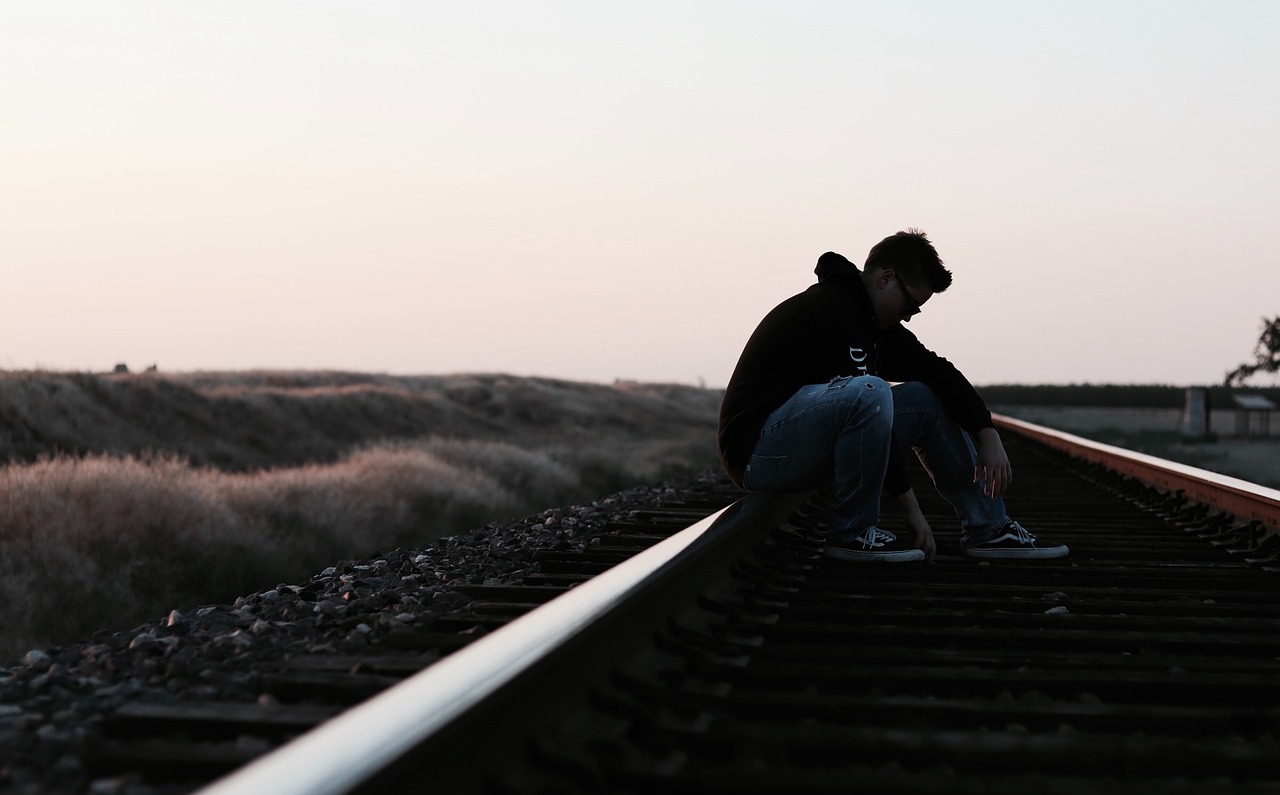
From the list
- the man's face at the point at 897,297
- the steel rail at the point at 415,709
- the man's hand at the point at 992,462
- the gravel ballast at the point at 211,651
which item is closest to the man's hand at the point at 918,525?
the man's hand at the point at 992,462

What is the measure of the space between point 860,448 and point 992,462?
0.54 meters

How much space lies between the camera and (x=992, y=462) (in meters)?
4.78

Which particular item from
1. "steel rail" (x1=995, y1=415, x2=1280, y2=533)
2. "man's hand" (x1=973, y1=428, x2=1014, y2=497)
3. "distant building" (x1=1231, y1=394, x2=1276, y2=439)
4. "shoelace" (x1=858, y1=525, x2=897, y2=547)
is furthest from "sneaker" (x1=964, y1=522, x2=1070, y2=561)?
"distant building" (x1=1231, y1=394, x2=1276, y2=439)

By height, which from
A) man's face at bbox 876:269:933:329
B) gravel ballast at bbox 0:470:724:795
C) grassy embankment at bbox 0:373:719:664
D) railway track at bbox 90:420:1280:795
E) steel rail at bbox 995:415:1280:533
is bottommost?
grassy embankment at bbox 0:373:719:664

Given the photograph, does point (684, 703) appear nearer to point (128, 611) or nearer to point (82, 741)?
point (82, 741)

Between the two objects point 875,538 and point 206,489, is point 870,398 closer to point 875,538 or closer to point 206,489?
point 875,538

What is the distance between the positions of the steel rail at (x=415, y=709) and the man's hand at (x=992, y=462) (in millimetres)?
2187

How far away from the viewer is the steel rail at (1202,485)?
220 inches

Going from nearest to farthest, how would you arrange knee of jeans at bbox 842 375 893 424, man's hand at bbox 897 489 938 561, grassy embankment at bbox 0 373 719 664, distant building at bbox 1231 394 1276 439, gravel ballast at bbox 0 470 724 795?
gravel ballast at bbox 0 470 724 795 < knee of jeans at bbox 842 375 893 424 < man's hand at bbox 897 489 938 561 < grassy embankment at bbox 0 373 719 664 < distant building at bbox 1231 394 1276 439

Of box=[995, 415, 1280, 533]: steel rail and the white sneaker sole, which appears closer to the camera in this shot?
the white sneaker sole

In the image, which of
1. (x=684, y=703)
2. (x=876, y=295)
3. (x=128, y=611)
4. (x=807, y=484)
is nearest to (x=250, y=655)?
(x=684, y=703)

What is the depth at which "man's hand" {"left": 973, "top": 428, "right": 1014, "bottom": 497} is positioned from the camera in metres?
4.77

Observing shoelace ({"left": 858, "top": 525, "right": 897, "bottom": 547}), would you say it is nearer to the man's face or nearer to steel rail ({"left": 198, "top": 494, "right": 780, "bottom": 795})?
the man's face

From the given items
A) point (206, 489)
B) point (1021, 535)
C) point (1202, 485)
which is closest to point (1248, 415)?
point (1202, 485)
